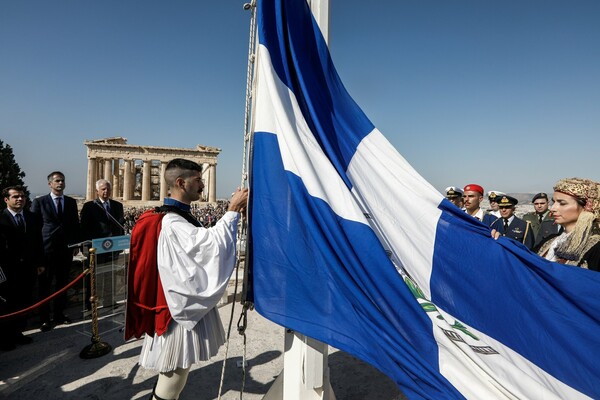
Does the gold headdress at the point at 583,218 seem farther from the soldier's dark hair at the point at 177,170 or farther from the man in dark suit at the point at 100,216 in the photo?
the man in dark suit at the point at 100,216

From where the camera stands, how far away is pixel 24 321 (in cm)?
401

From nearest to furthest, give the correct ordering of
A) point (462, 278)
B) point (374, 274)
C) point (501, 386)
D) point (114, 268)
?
point (501, 386) → point (374, 274) → point (462, 278) → point (114, 268)

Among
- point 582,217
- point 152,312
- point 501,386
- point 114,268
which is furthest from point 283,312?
point 114,268

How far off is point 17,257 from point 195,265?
12.7 ft

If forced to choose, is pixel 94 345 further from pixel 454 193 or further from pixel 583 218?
pixel 454 193

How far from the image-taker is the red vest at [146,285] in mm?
1837

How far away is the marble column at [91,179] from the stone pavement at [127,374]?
45572mm

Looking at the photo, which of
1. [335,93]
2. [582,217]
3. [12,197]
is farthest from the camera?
[12,197]

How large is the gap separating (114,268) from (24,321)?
4.00ft

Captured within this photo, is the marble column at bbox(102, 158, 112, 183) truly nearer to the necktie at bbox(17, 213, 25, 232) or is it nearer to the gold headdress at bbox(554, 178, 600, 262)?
the necktie at bbox(17, 213, 25, 232)

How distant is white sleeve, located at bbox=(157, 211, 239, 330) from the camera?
5.38 feet

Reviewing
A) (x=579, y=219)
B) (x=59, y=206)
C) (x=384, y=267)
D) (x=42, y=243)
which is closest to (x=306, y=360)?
(x=384, y=267)

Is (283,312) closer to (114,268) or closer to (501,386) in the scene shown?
(501,386)

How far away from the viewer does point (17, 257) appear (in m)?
3.91
